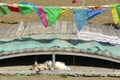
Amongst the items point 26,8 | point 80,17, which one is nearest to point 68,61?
point 80,17

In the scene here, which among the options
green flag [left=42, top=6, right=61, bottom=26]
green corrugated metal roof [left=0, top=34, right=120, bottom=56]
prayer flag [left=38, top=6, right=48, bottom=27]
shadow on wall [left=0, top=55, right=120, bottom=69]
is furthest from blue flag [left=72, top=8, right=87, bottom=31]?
shadow on wall [left=0, top=55, right=120, bottom=69]

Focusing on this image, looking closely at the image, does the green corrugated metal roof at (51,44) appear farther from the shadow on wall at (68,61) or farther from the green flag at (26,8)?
the green flag at (26,8)

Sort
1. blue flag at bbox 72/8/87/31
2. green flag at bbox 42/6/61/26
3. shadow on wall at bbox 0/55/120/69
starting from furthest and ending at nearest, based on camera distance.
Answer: shadow on wall at bbox 0/55/120/69, green flag at bbox 42/6/61/26, blue flag at bbox 72/8/87/31

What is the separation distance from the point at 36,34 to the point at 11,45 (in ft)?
4.24

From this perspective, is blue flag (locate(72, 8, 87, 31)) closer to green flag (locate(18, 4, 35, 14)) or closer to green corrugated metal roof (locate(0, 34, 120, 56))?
green corrugated metal roof (locate(0, 34, 120, 56))

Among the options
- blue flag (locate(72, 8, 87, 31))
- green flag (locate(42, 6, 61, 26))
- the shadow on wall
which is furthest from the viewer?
the shadow on wall

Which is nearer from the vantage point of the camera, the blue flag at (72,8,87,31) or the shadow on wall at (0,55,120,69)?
the blue flag at (72,8,87,31)

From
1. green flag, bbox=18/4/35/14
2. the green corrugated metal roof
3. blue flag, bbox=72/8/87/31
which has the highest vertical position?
green flag, bbox=18/4/35/14

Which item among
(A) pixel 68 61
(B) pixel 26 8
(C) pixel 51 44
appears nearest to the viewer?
(B) pixel 26 8

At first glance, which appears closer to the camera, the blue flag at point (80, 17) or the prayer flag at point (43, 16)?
the blue flag at point (80, 17)

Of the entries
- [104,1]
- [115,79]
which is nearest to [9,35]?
[115,79]

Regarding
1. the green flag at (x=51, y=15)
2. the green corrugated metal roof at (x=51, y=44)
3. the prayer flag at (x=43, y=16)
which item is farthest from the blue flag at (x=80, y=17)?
the prayer flag at (x=43, y=16)

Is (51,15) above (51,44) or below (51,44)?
above

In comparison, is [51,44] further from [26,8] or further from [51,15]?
[26,8]
